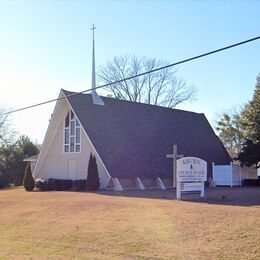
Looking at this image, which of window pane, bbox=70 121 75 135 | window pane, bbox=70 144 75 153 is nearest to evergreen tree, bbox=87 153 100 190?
window pane, bbox=70 144 75 153

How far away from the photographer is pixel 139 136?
112ft

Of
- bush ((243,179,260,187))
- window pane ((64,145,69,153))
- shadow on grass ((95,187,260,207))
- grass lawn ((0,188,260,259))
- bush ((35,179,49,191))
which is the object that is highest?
window pane ((64,145,69,153))

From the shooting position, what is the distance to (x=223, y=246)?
1073 cm

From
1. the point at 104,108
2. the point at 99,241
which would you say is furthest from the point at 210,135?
the point at 99,241

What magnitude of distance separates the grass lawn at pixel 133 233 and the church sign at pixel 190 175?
14.9ft

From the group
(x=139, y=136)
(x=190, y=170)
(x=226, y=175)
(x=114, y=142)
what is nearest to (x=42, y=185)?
(x=114, y=142)

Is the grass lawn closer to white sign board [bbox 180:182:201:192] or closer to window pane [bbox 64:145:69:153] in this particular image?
white sign board [bbox 180:182:201:192]

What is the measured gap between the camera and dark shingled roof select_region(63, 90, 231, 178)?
3084 cm

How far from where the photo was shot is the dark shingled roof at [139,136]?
3084cm

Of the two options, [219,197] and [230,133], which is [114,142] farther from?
[230,133]

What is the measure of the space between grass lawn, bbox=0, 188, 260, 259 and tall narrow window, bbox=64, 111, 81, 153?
52.5 feet

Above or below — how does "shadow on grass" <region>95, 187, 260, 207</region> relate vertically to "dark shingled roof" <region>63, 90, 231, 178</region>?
below

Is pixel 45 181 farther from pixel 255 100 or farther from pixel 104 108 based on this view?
pixel 255 100

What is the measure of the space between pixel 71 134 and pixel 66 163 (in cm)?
223
